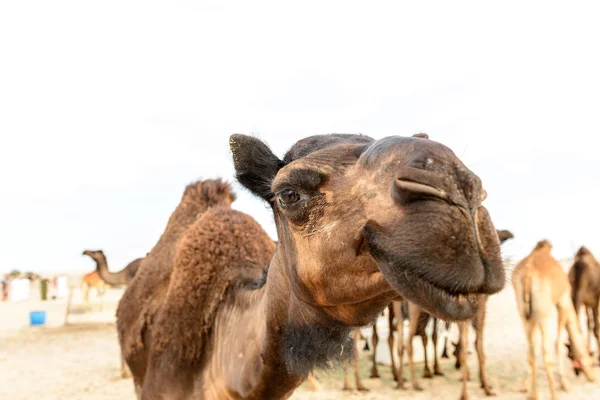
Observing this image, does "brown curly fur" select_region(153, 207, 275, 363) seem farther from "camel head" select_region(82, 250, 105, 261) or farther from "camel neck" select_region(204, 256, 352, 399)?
"camel head" select_region(82, 250, 105, 261)

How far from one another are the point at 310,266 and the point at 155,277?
2.81 metres

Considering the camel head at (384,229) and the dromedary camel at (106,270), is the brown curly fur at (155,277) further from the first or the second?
the dromedary camel at (106,270)

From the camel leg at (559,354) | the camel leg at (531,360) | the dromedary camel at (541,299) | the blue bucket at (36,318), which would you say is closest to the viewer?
the camel leg at (531,360)

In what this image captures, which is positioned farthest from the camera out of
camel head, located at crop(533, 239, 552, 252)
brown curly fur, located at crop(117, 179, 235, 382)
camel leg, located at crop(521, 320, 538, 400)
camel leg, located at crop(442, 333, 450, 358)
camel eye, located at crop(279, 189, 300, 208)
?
camel leg, located at crop(442, 333, 450, 358)

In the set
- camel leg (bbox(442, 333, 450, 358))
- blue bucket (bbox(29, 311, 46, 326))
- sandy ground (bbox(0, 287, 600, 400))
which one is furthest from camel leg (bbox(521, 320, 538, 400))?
blue bucket (bbox(29, 311, 46, 326))

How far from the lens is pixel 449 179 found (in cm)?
154

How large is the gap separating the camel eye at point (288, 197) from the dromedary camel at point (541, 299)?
25.8 ft

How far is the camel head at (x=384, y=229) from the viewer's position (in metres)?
1.49

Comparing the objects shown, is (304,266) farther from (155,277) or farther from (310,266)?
(155,277)

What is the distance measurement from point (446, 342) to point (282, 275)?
41.4ft

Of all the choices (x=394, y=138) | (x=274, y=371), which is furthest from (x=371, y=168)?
(x=274, y=371)

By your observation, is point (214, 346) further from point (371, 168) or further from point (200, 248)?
point (371, 168)

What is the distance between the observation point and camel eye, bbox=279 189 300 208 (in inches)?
84.1

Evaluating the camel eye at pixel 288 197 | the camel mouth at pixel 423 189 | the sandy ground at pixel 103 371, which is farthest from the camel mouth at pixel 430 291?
the sandy ground at pixel 103 371
